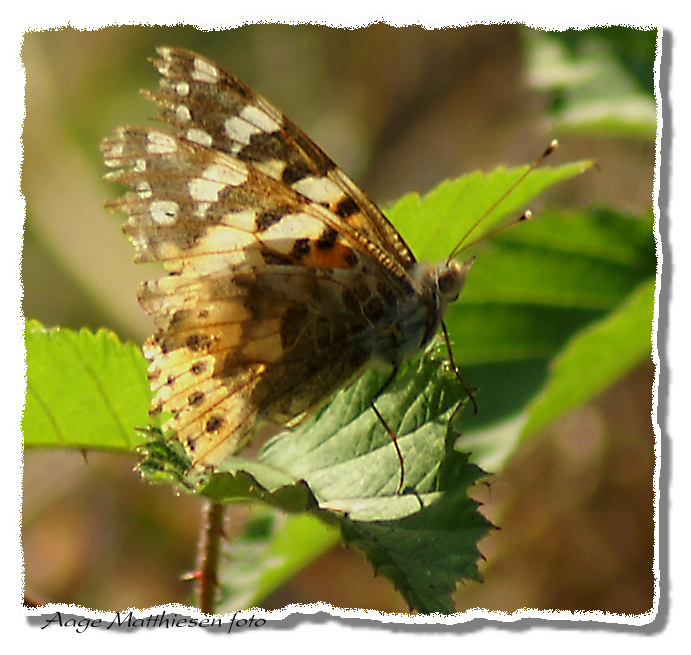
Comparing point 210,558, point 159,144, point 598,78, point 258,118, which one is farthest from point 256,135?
point 598,78

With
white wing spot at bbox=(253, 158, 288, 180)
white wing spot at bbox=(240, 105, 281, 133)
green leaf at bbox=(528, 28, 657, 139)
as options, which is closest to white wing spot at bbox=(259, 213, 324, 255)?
white wing spot at bbox=(253, 158, 288, 180)

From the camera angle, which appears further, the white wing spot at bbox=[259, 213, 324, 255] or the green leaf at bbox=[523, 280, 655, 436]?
the green leaf at bbox=[523, 280, 655, 436]

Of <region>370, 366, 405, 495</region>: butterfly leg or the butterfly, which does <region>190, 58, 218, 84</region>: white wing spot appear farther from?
<region>370, 366, 405, 495</region>: butterfly leg

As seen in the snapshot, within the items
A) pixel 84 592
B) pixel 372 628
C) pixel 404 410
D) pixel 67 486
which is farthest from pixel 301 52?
pixel 372 628

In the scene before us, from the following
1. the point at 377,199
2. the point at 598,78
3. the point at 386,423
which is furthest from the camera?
the point at 377,199

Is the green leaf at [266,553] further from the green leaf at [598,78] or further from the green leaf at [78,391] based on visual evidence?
the green leaf at [598,78]

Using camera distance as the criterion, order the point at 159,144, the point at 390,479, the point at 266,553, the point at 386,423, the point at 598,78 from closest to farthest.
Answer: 1. the point at 390,479
2. the point at 386,423
3. the point at 159,144
4. the point at 266,553
5. the point at 598,78

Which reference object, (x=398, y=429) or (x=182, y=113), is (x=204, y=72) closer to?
(x=182, y=113)
